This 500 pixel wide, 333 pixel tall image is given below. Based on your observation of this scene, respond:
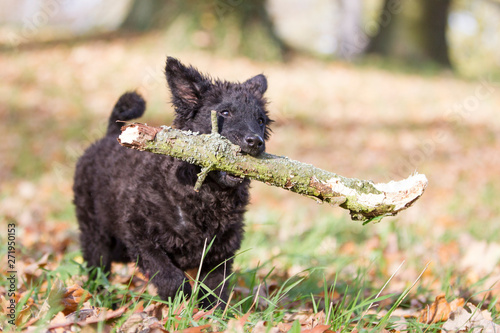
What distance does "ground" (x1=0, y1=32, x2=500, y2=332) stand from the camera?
3.33 meters

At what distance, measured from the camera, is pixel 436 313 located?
2.90m

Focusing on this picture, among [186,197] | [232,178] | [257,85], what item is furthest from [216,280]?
[257,85]

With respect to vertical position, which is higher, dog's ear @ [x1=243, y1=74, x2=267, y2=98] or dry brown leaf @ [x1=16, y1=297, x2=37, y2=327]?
dog's ear @ [x1=243, y1=74, x2=267, y2=98]

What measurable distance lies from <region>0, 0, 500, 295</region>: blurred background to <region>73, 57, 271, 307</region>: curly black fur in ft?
2.95

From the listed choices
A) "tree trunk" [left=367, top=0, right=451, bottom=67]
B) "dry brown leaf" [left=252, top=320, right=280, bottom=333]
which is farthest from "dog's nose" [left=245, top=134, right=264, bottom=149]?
"tree trunk" [left=367, top=0, right=451, bottom=67]

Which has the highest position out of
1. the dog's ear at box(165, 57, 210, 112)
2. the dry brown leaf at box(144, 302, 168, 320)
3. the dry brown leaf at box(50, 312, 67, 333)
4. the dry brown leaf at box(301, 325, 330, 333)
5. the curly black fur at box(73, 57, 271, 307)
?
the dog's ear at box(165, 57, 210, 112)

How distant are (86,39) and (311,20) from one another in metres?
27.0

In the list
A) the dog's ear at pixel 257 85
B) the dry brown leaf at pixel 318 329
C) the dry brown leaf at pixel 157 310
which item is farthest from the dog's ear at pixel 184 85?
the dry brown leaf at pixel 318 329

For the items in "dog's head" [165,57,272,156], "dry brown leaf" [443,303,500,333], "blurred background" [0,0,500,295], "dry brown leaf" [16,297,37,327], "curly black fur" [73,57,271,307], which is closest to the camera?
"dry brown leaf" [16,297,37,327]

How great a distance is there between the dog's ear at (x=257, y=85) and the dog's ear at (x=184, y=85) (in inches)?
17.1

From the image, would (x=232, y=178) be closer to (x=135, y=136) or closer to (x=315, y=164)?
(x=135, y=136)

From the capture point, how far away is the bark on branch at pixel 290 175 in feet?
8.62

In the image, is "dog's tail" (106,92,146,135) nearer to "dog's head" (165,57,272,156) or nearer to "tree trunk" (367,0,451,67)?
"dog's head" (165,57,272,156)

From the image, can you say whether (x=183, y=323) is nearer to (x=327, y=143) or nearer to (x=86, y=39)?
(x=327, y=143)
